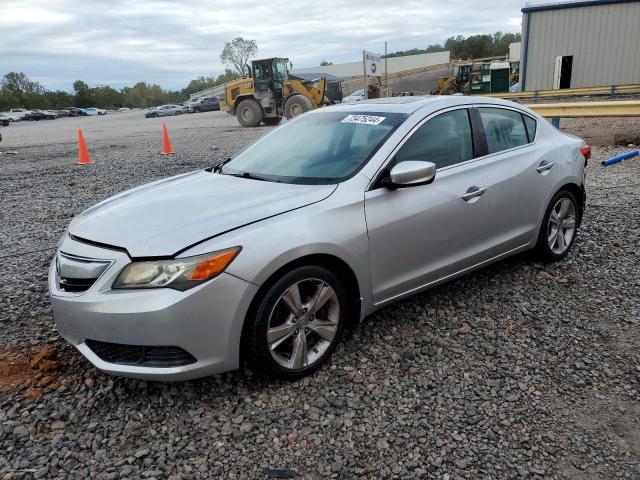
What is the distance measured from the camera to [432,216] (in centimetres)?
340

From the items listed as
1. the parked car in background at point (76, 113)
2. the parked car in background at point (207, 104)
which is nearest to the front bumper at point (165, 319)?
the parked car in background at point (207, 104)

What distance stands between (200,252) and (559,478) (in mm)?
1960

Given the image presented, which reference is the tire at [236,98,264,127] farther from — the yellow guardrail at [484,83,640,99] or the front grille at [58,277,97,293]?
the front grille at [58,277,97,293]

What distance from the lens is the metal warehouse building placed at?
22812 millimetres

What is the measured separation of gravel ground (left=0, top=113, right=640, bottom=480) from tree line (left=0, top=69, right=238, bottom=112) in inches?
3536

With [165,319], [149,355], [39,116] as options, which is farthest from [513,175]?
[39,116]

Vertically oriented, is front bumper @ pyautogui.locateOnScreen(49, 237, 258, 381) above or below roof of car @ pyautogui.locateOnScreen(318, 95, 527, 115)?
below

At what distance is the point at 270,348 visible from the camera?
9.20 ft

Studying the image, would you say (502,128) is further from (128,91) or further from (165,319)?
(128,91)

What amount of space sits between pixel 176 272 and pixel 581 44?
2632 centimetres

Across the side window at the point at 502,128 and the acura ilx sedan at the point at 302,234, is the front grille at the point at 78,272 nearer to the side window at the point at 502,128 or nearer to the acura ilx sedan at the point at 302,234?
the acura ilx sedan at the point at 302,234

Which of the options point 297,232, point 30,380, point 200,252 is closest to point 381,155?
point 297,232

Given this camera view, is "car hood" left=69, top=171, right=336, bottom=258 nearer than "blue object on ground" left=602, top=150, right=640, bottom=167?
Yes

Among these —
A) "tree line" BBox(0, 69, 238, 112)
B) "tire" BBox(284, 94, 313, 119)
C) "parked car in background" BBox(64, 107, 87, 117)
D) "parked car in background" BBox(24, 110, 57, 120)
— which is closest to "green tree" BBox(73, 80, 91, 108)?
"tree line" BBox(0, 69, 238, 112)
